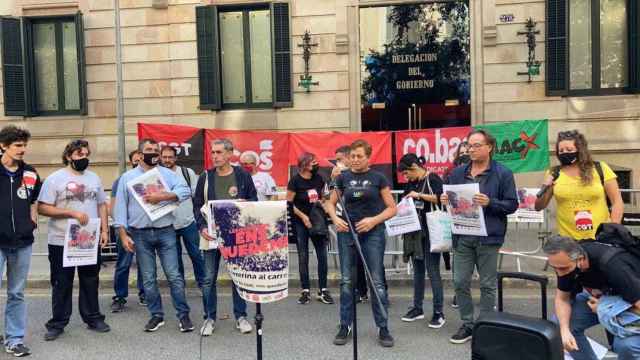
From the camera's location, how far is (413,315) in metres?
5.88

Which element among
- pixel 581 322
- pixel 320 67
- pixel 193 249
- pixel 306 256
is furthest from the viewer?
pixel 320 67

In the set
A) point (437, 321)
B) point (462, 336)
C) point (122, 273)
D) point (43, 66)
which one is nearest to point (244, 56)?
point (43, 66)

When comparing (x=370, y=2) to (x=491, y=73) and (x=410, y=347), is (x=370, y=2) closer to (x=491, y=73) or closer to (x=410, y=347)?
(x=491, y=73)

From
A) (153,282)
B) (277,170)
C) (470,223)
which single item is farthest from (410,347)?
Result: (277,170)

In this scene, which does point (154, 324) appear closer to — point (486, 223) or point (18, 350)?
point (18, 350)

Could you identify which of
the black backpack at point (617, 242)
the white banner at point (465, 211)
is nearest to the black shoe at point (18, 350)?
the white banner at point (465, 211)

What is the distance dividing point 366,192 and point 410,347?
4.90 ft

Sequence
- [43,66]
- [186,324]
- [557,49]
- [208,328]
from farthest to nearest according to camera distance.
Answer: [43,66] < [557,49] < [186,324] < [208,328]

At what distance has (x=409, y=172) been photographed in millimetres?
5863

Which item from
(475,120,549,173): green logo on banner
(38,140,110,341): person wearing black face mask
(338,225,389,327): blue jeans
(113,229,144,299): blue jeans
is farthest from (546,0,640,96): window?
(38,140,110,341): person wearing black face mask

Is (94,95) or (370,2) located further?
(94,95)

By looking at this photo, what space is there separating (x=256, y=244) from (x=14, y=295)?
2.69 m

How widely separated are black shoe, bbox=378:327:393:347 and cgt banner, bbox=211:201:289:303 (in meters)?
1.53

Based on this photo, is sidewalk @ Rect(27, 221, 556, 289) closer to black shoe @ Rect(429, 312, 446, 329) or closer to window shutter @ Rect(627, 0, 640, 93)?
black shoe @ Rect(429, 312, 446, 329)
